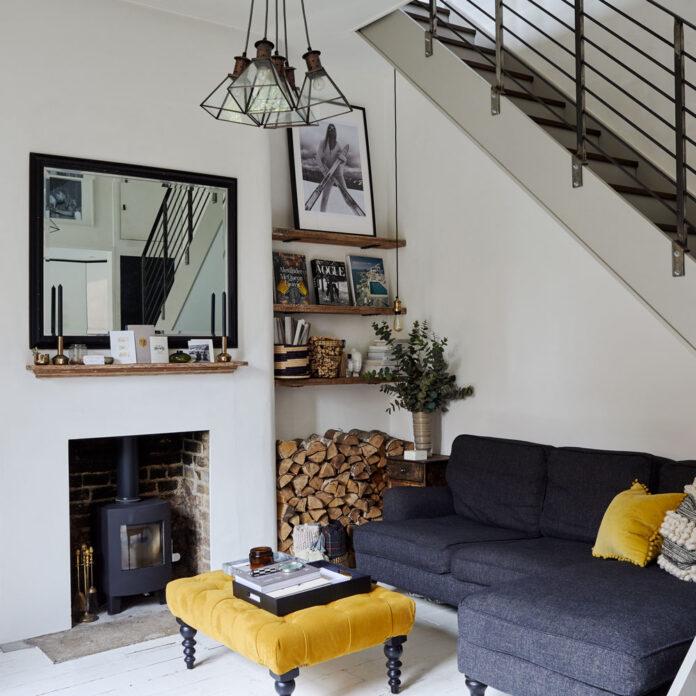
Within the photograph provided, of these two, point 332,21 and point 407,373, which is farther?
point 407,373

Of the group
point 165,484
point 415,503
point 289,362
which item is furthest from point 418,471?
point 165,484

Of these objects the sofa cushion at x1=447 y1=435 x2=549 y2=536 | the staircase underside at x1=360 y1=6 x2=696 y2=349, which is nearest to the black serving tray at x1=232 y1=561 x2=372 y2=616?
the sofa cushion at x1=447 y1=435 x2=549 y2=536

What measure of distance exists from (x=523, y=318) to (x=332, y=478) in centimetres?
152

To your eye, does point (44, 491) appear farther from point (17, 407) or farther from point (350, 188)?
point (350, 188)

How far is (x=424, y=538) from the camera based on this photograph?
3.96 meters

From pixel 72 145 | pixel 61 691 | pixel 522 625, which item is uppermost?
pixel 72 145

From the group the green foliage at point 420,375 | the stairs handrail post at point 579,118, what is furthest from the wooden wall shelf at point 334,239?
the stairs handrail post at point 579,118

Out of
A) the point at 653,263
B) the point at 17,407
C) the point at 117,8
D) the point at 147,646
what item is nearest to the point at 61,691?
the point at 147,646

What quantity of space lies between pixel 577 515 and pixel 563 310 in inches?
46.8

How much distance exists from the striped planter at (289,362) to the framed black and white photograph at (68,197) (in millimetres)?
1343

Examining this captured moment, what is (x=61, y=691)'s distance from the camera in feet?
10.6

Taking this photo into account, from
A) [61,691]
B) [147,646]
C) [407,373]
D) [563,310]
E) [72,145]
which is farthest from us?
[407,373]

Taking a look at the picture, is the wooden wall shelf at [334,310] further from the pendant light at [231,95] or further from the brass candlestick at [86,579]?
the pendant light at [231,95]

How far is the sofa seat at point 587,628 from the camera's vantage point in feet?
8.27
